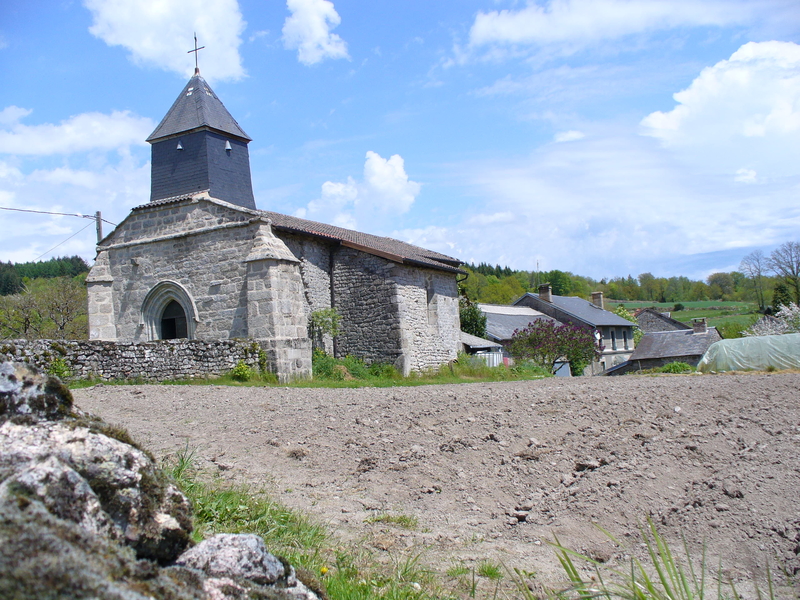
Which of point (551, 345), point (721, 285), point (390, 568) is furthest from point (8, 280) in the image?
point (721, 285)

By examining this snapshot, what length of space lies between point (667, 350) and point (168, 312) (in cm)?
3496

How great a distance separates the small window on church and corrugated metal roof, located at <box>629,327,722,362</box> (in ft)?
110

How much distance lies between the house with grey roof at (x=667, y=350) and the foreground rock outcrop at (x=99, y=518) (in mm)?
42015

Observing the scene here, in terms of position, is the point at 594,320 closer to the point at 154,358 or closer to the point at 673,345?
the point at 673,345

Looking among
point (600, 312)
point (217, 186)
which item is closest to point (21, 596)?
point (217, 186)

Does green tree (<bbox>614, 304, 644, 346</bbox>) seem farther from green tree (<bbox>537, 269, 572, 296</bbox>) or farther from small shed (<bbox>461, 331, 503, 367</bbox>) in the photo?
green tree (<bbox>537, 269, 572, 296</bbox>)

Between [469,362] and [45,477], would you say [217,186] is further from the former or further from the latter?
[45,477]

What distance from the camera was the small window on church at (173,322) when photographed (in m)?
18.2

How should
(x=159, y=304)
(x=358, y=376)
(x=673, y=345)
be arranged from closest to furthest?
(x=358, y=376), (x=159, y=304), (x=673, y=345)

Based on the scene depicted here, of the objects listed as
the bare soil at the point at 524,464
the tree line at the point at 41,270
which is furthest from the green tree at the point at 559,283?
the bare soil at the point at 524,464

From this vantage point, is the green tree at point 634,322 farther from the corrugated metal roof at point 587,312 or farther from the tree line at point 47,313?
the tree line at point 47,313

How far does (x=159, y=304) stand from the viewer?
18125 millimetres

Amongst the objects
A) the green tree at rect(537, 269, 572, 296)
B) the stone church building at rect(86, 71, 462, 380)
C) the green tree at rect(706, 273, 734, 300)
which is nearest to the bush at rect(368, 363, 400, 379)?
the stone church building at rect(86, 71, 462, 380)

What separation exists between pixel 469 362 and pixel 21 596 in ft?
67.0
